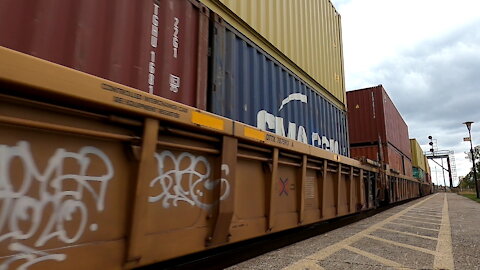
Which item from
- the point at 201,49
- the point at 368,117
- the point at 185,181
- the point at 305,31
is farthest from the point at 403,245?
the point at 368,117

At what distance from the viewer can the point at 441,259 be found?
3.56 m

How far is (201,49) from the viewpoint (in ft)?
12.1

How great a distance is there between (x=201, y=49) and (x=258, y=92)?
47.8 inches

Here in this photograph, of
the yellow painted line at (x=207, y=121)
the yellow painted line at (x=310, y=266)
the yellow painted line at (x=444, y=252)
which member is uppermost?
the yellow painted line at (x=207, y=121)

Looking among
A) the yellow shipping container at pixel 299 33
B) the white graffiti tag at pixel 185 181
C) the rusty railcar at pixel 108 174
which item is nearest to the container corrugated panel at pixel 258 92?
the yellow shipping container at pixel 299 33

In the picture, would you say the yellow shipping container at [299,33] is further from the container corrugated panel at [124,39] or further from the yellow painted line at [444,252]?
the yellow painted line at [444,252]

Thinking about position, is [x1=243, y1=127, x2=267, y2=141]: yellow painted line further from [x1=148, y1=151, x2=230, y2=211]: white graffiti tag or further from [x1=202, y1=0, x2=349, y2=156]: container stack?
[x1=202, y1=0, x2=349, y2=156]: container stack

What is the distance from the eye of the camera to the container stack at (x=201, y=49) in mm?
2369

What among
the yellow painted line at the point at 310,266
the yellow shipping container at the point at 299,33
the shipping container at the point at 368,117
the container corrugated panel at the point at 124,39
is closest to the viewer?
the container corrugated panel at the point at 124,39

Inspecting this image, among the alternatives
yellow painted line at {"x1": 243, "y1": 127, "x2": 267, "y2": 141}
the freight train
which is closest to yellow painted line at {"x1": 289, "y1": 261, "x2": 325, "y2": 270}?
the freight train

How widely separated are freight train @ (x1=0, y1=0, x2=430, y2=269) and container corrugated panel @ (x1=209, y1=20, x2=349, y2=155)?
0.03 metres

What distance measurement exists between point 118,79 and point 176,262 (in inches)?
74.9

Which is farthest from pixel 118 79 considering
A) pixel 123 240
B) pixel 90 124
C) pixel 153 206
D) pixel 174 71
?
pixel 123 240

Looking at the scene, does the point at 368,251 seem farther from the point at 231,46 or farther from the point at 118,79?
the point at 118,79
